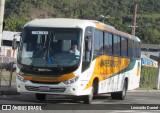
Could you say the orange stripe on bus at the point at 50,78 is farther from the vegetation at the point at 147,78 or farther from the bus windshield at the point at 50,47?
the vegetation at the point at 147,78

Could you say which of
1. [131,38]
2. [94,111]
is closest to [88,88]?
[94,111]

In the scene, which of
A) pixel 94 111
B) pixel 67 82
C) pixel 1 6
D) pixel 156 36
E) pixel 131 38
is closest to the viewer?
pixel 94 111

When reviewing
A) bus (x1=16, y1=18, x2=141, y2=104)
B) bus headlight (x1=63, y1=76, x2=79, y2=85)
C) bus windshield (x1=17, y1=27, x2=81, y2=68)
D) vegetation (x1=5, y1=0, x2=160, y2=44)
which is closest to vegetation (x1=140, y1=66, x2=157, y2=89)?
bus (x1=16, y1=18, x2=141, y2=104)

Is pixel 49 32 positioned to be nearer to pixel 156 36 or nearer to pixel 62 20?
pixel 62 20

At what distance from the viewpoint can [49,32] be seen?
18.0 m

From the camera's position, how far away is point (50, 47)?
17719 millimetres

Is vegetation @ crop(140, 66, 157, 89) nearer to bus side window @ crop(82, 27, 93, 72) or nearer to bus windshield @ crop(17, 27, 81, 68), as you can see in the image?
bus side window @ crop(82, 27, 93, 72)

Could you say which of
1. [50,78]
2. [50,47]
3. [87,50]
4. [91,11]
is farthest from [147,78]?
[91,11]

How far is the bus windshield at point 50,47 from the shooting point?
1755 centimetres

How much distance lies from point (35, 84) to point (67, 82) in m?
1.13

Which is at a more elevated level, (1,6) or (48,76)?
(1,6)

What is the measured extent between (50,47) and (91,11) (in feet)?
324

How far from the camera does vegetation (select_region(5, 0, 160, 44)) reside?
106 m

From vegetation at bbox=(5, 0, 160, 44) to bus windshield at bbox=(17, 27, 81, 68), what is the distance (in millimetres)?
81404
